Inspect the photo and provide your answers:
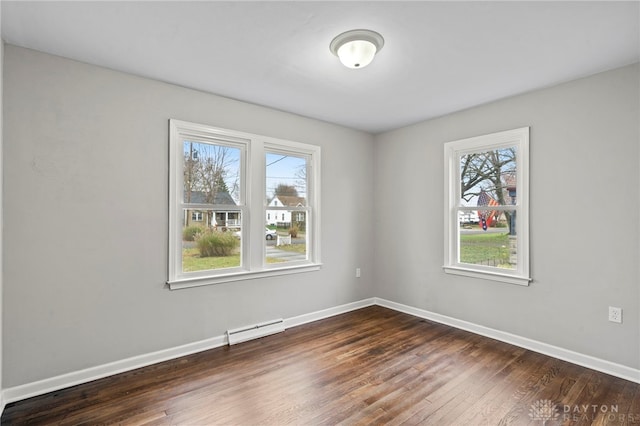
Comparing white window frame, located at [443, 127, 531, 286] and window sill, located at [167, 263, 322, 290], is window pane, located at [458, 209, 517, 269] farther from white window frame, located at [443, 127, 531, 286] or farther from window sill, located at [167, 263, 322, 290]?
window sill, located at [167, 263, 322, 290]

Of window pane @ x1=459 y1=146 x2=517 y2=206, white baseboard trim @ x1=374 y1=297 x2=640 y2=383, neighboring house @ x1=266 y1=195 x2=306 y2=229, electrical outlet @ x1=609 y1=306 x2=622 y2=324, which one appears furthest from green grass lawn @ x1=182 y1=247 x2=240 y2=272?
electrical outlet @ x1=609 y1=306 x2=622 y2=324

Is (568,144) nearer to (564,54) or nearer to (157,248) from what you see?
(564,54)

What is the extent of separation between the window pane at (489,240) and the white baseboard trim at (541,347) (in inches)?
27.8

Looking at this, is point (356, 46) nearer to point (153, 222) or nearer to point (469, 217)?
point (153, 222)

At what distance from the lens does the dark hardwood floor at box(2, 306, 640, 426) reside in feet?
6.66

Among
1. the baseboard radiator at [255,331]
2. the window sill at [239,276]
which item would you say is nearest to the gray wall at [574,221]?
the window sill at [239,276]

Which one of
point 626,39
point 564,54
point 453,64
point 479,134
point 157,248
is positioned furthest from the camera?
point 479,134

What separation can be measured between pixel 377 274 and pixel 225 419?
3044 millimetres

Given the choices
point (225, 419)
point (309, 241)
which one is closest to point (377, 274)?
point (309, 241)

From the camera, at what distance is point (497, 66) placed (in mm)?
2566

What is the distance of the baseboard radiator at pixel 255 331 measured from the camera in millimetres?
3193

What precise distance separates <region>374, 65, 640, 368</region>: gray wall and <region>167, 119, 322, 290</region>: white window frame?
5.28 ft

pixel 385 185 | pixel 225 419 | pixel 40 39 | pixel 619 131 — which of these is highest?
pixel 40 39

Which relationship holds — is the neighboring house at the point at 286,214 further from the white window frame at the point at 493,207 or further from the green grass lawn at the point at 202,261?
the white window frame at the point at 493,207
